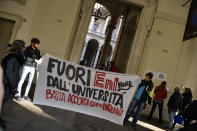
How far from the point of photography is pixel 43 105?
7.21 metres

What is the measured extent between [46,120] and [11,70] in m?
1.67

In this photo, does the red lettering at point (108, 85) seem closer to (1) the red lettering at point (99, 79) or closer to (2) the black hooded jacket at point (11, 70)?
(1) the red lettering at point (99, 79)

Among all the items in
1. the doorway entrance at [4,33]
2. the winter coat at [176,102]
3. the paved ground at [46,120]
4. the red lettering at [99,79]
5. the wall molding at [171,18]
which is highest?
the wall molding at [171,18]

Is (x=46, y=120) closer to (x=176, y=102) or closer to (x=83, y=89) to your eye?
(x=83, y=89)

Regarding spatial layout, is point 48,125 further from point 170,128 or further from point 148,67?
point 148,67

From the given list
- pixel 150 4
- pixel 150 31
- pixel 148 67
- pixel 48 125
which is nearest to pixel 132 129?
pixel 48 125

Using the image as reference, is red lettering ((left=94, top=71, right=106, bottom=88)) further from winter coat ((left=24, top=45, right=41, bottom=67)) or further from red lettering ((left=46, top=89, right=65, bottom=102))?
winter coat ((left=24, top=45, right=41, bottom=67))

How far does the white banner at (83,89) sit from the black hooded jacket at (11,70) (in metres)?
2.34

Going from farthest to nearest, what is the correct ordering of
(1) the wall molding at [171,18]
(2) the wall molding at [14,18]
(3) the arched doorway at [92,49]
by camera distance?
1. (3) the arched doorway at [92,49]
2. (1) the wall molding at [171,18]
3. (2) the wall molding at [14,18]

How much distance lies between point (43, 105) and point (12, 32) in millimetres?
6268

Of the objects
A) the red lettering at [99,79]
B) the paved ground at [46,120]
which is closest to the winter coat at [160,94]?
the paved ground at [46,120]

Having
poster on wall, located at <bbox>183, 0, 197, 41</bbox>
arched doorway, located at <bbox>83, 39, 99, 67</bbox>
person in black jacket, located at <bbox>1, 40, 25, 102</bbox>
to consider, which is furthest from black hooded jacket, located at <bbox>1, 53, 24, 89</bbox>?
arched doorway, located at <bbox>83, 39, 99, 67</bbox>

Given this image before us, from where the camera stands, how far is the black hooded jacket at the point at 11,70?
4.52 m

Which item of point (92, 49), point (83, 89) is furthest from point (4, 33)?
point (92, 49)
